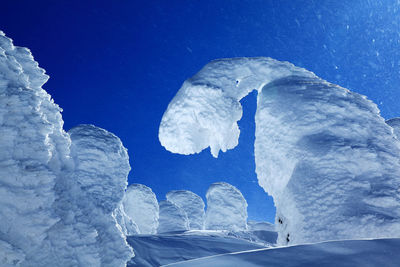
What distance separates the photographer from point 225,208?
1702 centimetres

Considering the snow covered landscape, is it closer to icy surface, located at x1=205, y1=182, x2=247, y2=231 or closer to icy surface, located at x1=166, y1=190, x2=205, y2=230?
icy surface, located at x1=205, y1=182, x2=247, y2=231

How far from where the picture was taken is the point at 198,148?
19.5 ft

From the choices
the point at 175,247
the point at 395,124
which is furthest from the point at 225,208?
the point at 395,124

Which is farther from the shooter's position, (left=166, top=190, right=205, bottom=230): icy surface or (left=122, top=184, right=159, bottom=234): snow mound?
(left=166, top=190, right=205, bottom=230): icy surface

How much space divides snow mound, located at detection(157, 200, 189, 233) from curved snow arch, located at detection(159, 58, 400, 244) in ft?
39.4

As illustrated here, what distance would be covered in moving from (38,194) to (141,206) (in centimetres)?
1388

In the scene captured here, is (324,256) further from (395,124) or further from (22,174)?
(395,124)

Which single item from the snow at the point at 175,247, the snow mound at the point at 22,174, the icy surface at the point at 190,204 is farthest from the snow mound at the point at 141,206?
the snow mound at the point at 22,174

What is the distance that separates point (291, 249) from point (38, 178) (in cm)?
232

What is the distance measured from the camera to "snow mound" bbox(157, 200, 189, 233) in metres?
17.0

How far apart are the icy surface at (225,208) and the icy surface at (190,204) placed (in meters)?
3.14

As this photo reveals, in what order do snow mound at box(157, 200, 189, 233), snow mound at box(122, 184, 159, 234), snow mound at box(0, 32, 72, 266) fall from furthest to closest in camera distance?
snow mound at box(157, 200, 189, 233) → snow mound at box(122, 184, 159, 234) → snow mound at box(0, 32, 72, 266)

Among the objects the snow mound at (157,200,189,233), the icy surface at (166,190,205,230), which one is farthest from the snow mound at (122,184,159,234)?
the icy surface at (166,190,205,230)

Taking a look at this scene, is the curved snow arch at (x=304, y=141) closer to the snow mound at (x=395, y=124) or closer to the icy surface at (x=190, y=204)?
the snow mound at (x=395, y=124)
